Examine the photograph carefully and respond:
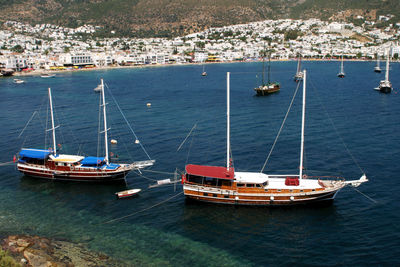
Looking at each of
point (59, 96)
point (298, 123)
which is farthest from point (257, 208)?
point (59, 96)

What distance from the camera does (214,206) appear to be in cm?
3234

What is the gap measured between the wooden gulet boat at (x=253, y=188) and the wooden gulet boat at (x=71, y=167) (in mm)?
7988

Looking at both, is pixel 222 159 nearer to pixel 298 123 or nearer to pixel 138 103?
pixel 298 123

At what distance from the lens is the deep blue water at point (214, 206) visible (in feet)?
85.1

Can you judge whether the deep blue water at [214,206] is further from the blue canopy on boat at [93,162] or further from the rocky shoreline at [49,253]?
the blue canopy on boat at [93,162]

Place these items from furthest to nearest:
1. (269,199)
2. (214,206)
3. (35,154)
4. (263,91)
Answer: (263,91) < (35,154) < (214,206) < (269,199)

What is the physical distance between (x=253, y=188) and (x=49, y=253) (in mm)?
16296

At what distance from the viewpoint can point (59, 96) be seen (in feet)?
318

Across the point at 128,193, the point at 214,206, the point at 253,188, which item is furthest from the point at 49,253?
the point at 253,188

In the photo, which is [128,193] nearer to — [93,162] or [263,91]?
[93,162]

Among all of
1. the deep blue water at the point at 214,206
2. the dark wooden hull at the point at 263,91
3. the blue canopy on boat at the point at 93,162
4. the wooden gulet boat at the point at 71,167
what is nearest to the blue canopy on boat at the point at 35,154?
the wooden gulet boat at the point at 71,167

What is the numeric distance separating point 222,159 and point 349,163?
46.1 ft

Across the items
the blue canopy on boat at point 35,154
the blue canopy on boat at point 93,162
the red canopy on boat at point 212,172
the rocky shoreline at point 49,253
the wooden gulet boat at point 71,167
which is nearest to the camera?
the rocky shoreline at point 49,253

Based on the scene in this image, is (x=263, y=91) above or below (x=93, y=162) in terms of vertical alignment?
above
